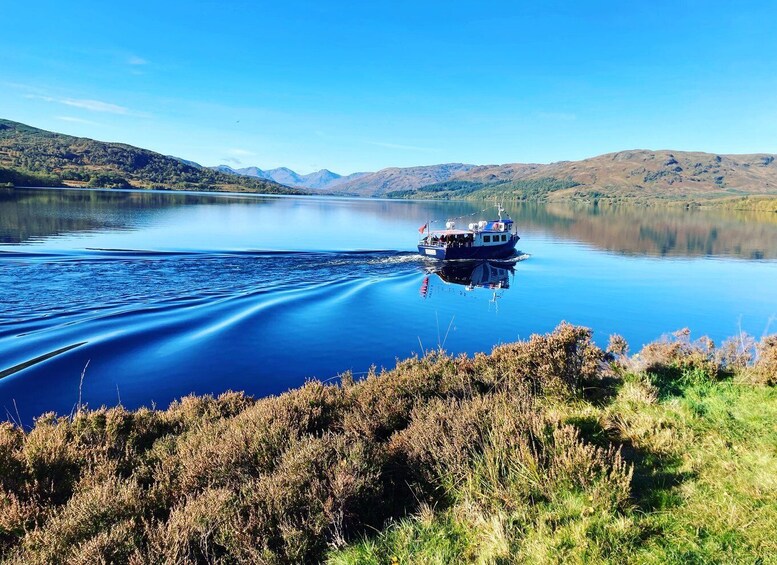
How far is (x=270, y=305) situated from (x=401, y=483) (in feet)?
56.3

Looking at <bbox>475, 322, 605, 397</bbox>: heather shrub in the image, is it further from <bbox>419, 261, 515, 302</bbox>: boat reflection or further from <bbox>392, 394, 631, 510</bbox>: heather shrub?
<bbox>419, 261, 515, 302</bbox>: boat reflection

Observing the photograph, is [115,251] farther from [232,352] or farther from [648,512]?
[648,512]

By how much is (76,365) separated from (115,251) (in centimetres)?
2075

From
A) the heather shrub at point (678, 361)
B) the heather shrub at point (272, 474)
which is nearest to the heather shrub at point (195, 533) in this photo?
the heather shrub at point (272, 474)

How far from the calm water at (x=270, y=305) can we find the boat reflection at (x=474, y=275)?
0.22 meters

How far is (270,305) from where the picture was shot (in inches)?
842

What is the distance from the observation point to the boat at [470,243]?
38344 mm

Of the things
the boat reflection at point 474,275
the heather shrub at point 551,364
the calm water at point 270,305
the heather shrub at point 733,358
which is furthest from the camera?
the boat reflection at point 474,275

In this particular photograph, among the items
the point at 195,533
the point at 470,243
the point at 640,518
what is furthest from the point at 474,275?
the point at 195,533

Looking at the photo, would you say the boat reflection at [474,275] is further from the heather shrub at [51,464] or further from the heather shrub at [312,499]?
the heather shrub at [51,464]

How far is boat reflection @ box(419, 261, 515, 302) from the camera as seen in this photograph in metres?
28.8

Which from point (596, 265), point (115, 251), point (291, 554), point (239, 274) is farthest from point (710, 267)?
point (115, 251)

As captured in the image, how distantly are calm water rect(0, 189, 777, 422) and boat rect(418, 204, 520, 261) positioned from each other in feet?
6.00

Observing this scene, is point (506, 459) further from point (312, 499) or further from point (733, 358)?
point (733, 358)
